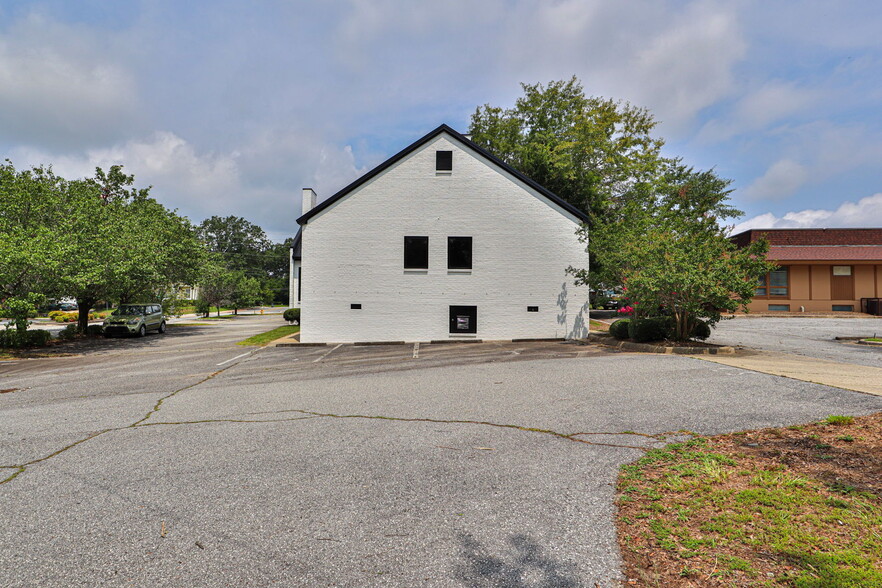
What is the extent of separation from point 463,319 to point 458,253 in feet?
9.37

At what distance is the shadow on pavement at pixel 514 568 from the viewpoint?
2.60 metres

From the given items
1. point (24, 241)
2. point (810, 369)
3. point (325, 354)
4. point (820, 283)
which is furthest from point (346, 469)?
point (820, 283)

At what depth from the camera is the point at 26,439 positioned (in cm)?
576

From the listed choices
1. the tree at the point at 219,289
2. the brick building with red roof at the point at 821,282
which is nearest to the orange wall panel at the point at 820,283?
the brick building with red roof at the point at 821,282

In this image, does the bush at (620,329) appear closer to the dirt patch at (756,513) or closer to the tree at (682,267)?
the tree at (682,267)

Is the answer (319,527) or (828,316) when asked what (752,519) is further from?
(828,316)

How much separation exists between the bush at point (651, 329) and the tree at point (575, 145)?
13198 mm

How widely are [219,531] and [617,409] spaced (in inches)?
223

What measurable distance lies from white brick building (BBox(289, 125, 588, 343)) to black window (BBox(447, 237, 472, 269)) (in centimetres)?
4

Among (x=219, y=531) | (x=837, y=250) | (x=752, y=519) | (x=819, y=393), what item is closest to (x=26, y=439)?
(x=219, y=531)

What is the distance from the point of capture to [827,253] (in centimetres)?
3016

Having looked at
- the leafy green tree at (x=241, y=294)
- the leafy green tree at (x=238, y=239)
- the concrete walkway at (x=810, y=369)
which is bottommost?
the concrete walkway at (x=810, y=369)

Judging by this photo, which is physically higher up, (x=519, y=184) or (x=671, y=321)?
(x=519, y=184)

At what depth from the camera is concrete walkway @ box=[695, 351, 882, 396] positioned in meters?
8.00
